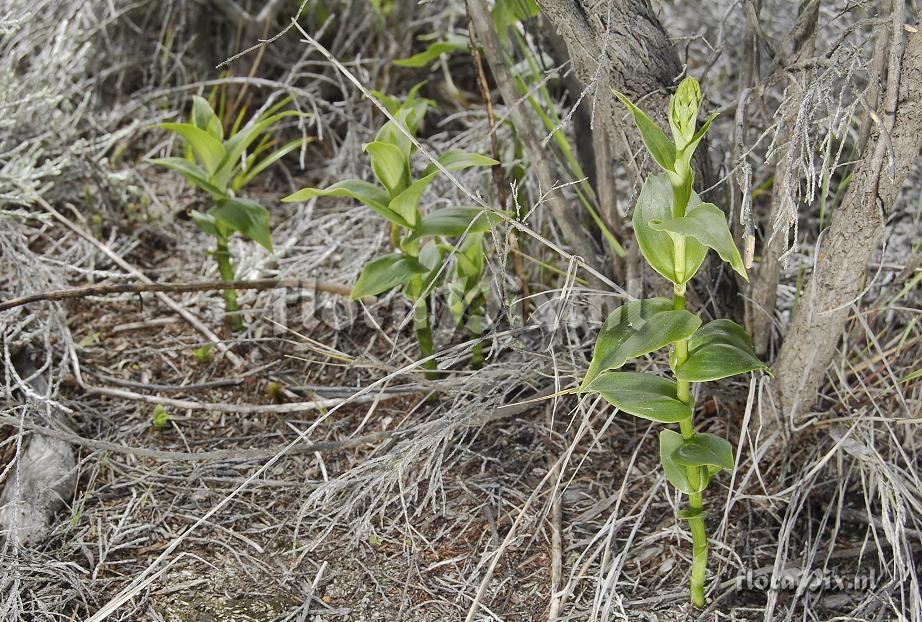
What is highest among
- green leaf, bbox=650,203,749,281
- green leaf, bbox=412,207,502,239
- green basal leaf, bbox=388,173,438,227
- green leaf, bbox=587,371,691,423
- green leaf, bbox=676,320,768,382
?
green leaf, bbox=650,203,749,281

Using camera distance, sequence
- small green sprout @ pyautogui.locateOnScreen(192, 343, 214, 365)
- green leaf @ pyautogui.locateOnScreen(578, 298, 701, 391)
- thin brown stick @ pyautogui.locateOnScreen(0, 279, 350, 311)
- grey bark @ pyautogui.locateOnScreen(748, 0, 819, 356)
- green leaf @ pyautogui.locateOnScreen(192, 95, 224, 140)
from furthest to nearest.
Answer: small green sprout @ pyautogui.locateOnScreen(192, 343, 214, 365) → green leaf @ pyautogui.locateOnScreen(192, 95, 224, 140) → thin brown stick @ pyautogui.locateOnScreen(0, 279, 350, 311) → grey bark @ pyautogui.locateOnScreen(748, 0, 819, 356) → green leaf @ pyautogui.locateOnScreen(578, 298, 701, 391)

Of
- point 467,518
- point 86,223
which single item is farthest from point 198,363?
point 467,518

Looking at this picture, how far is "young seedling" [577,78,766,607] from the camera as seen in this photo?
111 cm

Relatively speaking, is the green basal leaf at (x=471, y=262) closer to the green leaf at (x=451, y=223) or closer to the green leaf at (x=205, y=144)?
the green leaf at (x=451, y=223)

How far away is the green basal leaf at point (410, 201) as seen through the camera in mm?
1510

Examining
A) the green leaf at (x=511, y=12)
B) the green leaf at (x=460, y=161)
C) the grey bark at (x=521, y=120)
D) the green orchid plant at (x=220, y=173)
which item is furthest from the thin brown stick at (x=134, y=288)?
the green leaf at (x=511, y=12)

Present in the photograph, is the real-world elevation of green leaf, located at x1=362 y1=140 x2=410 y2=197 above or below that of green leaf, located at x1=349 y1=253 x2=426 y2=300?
above

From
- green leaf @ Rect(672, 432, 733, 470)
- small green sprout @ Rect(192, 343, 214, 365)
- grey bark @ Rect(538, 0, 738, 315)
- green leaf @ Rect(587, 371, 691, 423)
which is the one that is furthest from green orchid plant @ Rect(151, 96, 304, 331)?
green leaf @ Rect(672, 432, 733, 470)

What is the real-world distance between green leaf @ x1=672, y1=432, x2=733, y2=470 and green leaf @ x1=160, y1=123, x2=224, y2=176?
1.02 m

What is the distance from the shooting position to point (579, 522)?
5.11 ft

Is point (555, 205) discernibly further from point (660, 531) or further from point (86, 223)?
point (86, 223)

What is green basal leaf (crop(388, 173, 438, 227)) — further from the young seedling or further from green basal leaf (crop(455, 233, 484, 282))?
the young seedling

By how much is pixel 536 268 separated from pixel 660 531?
0.64 meters

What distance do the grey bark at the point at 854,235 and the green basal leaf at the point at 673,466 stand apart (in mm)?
334
